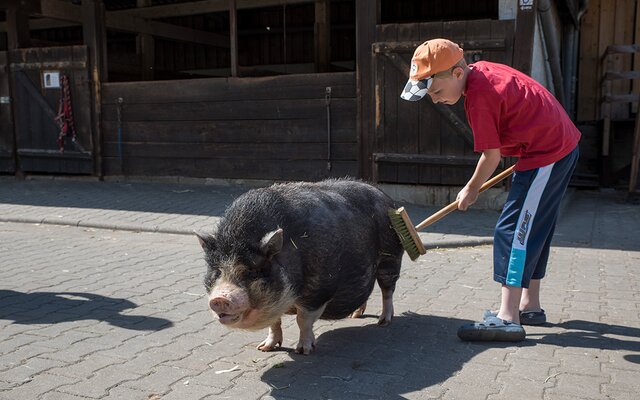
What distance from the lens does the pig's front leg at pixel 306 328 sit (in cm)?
357

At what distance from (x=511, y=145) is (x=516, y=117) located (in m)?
0.19

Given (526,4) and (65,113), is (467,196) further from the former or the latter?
(65,113)

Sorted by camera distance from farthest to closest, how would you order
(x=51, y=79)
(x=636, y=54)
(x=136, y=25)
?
(x=136, y=25), (x=636, y=54), (x=51, y=79)

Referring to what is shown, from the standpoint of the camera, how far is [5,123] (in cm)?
1201

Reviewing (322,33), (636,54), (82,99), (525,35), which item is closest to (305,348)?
(525,35)

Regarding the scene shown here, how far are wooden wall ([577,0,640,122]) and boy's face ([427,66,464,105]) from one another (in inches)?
381

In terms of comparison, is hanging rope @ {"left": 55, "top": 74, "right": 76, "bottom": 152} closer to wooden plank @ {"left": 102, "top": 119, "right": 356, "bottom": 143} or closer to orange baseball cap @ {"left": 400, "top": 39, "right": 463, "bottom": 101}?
wooden plank @ {"left": 102, "top": 119, "right": 356, "bottom": 143}

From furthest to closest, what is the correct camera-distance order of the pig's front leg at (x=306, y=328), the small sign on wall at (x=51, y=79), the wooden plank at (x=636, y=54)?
the wooden plank at (x=636, y=54)
the small sign on wall at (x=51, y=79)
the pig's front leg at (x=306, y=328)

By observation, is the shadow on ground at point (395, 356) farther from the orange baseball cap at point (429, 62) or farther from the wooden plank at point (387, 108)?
the wooden plank at point (387, 108)

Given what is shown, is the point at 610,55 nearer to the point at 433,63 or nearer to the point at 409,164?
the point at 409,164

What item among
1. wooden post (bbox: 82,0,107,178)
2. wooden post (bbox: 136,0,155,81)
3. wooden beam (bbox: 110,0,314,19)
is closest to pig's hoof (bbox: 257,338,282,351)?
wooden post (bbox: 82,0,107,178)

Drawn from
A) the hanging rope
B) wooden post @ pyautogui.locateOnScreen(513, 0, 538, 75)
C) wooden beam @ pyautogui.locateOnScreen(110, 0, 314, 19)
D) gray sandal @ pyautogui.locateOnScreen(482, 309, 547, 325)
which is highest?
wooden beam @ pyautogui.locateOnScreen(110, 0, 314, 19)

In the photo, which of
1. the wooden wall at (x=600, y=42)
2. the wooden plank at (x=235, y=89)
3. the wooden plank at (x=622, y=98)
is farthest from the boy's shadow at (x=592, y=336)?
the wooden wall at (x=600, y=42)

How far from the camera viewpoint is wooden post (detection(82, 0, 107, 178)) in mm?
11172
